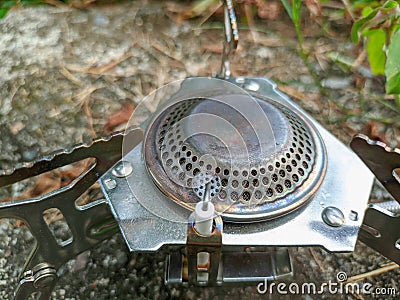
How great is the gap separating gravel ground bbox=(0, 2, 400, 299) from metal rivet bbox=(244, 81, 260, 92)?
0.31 meters

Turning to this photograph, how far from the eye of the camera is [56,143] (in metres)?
1.15

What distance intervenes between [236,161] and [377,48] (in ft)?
1.52

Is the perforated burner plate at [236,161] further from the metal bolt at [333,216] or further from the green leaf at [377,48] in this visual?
the green leaf at [377,48]

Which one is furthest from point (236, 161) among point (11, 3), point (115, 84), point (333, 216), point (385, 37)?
point (11, 3)

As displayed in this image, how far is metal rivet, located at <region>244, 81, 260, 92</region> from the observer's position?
0.89 meters

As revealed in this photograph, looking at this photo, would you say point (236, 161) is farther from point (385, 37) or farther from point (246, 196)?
point (385, 37)

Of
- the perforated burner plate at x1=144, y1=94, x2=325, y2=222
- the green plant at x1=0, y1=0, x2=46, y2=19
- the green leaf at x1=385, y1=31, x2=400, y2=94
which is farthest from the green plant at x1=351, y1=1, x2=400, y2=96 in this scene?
the green plant at x1=0, y1=0, x2=46, y2=19

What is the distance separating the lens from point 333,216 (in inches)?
29.1

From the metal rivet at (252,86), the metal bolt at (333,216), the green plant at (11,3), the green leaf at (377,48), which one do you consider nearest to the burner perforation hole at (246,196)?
the metal bolt at (333,216)

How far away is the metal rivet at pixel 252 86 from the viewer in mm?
894

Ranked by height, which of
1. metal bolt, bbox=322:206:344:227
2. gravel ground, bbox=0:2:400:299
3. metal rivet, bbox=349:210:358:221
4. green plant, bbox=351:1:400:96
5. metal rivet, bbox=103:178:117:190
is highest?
green plant, bbox=351:1:400:96

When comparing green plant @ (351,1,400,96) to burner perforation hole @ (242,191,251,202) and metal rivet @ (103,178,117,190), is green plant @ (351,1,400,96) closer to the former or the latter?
burner perforation hole @ (242,191,251,202)

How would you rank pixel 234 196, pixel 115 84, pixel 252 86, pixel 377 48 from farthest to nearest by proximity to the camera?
pixel 115 84
pixel 377 48
pixel 252 86
pixel 234 196

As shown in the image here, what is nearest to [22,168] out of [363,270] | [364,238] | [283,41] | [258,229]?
[258,229]
